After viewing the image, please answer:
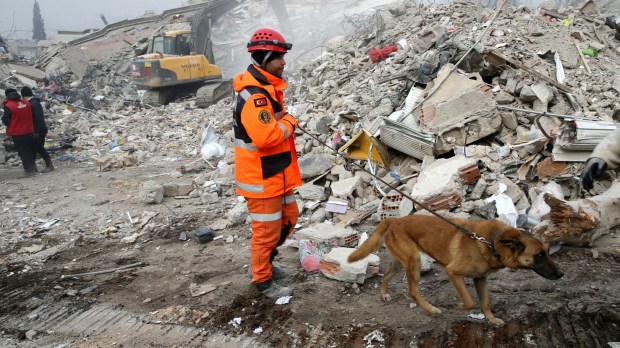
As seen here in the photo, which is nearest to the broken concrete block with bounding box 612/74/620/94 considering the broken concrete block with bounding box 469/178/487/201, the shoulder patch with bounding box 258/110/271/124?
the broken concrete block with bounding box 469/178/487/201

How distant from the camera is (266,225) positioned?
3.57 meters

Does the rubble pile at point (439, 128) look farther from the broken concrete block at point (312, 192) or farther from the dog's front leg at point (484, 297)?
the dog's front leg at point (484, 297)

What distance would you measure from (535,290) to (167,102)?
14.7 m

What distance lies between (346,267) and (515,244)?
1.48 meters

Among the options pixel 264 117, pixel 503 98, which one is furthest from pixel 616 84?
pixel 264 117

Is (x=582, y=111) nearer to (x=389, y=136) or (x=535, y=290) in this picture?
(x=389, y=136)

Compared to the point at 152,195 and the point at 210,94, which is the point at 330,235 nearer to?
the point at 152,195

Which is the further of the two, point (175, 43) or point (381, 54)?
point (175, 43)

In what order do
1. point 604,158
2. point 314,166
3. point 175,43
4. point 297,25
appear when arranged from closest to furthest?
point 604,158, point 314,166, point 175,43, point 297,25

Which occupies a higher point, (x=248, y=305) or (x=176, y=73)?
(x=176, y=73)

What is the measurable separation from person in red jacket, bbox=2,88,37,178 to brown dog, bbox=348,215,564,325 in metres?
8.40

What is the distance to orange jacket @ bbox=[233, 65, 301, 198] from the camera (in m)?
3.27

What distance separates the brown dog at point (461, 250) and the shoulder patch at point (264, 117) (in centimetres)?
112

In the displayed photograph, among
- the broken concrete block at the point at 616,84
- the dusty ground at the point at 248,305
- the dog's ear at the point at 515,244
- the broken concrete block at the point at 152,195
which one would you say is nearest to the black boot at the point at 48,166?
the broken concrete block at the point at 152,195
